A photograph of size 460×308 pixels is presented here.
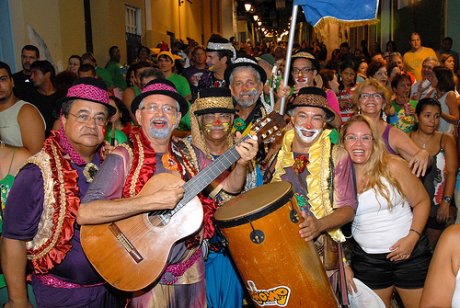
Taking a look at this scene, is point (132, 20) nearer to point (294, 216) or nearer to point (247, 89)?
point (247, 89)

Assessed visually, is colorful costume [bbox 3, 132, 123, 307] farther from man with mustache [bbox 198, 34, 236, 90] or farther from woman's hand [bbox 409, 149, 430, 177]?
man with mustache [bbox 198, 34, 236, 90]

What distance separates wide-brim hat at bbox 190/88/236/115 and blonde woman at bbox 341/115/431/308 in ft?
3.37

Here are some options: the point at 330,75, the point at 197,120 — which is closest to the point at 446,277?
the point at 197,120

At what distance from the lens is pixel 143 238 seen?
3.25 m

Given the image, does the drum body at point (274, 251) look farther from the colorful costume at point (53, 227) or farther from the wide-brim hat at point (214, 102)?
the wide-brim hat at point (214, 102)

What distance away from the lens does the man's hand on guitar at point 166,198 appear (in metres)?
3.07

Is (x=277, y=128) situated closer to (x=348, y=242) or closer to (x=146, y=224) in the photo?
(x=146, y=224)

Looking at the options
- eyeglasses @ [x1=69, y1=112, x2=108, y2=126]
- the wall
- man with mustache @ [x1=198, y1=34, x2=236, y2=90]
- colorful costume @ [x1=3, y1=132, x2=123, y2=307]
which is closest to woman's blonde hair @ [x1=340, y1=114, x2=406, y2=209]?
eyeglasses @ [x1=69, y1=112, x2=108, y2=126]

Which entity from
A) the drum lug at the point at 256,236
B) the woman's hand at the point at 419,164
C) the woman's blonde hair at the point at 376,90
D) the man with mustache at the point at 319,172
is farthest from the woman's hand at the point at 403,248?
the woman's blonde hair at the point at 376,90

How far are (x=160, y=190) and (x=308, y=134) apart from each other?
1367 mm

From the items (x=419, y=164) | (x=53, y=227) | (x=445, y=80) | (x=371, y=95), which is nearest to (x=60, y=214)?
(x=53, y=227)

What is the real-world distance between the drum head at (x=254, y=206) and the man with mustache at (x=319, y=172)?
A: 375 millimetres

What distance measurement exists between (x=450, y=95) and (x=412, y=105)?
888mm

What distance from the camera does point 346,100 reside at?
24.4 ft
